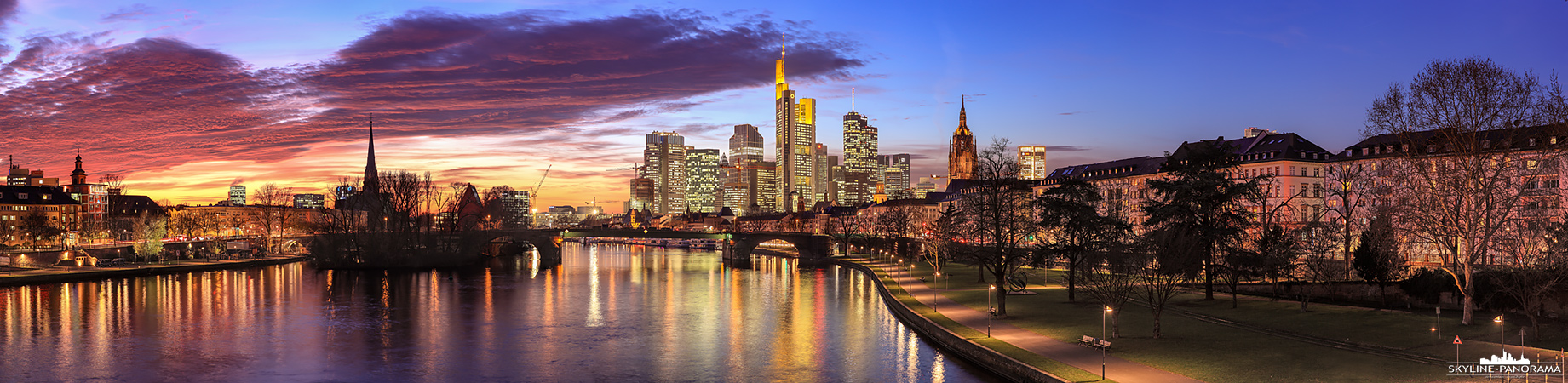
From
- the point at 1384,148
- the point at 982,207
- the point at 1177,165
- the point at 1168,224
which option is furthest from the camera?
the point at 1384,148

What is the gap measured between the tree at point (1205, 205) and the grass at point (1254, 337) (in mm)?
3584

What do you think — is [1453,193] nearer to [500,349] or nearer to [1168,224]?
[1168,224]

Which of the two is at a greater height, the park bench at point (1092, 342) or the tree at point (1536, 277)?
the tree at point (1536, 277)

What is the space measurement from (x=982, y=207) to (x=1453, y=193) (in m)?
30.8

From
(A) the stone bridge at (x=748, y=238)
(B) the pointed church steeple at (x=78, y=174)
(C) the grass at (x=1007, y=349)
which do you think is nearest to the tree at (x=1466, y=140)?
(C) the grass at (x=1007, y=349)

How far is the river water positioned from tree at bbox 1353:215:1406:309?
26369 mm

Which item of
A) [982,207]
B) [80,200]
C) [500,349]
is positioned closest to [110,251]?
[80,200]

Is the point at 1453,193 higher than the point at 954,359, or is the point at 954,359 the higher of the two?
the point at 1453,193

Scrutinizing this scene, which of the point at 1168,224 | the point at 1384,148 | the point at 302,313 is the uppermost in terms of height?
the point at 1384,148

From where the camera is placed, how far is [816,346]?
171ft

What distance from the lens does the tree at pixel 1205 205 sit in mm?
58094

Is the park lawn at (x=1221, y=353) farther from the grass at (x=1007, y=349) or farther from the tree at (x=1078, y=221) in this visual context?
the tree at (x=1078, y=221)

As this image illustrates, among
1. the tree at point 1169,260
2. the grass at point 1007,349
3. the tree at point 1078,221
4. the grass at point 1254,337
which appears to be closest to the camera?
the grass at point 1254,337

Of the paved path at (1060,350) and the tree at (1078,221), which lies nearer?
the paved path at (1060,350)
